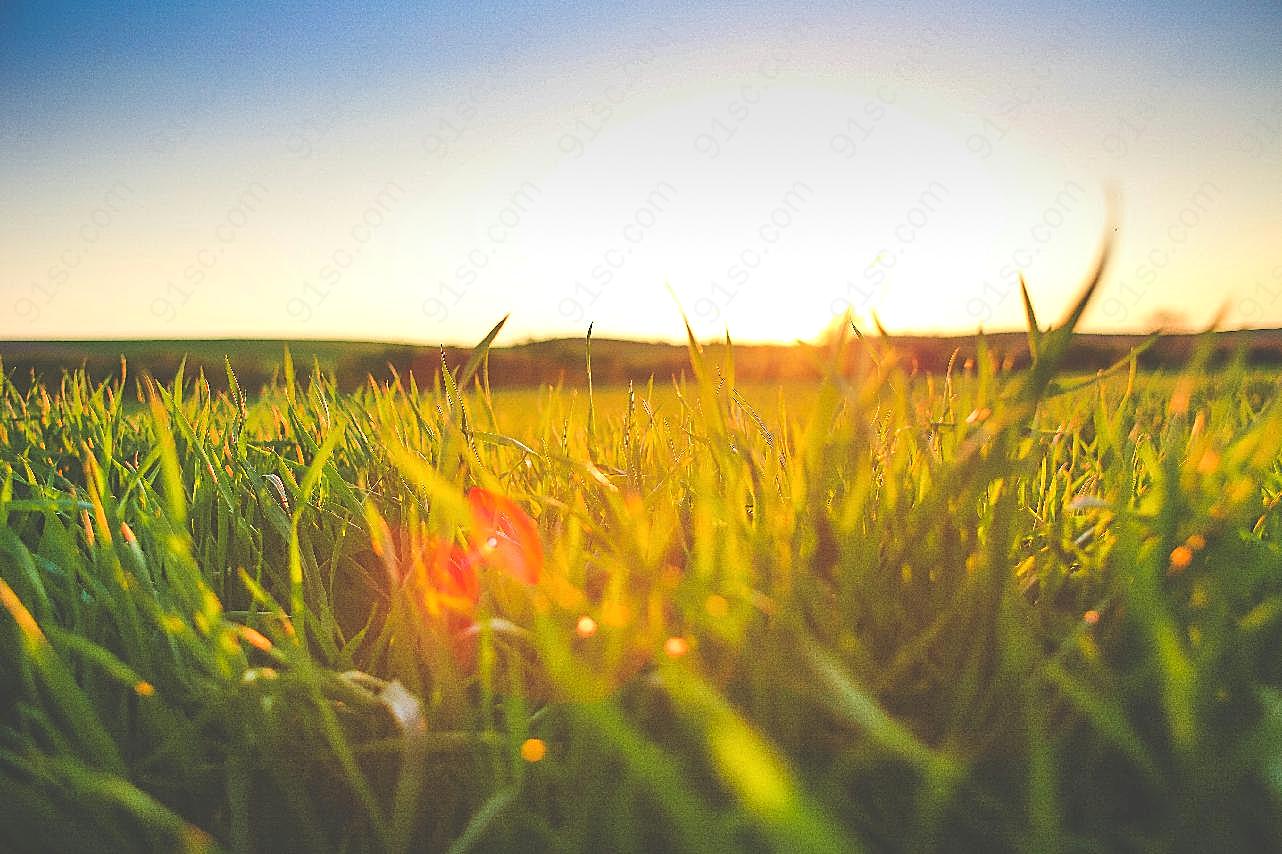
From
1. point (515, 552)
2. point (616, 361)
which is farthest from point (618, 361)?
point (515, 552)

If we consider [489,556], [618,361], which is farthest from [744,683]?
[618,361]

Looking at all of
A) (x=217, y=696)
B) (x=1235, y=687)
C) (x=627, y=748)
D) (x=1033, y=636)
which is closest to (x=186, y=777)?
(x=217, y=696)

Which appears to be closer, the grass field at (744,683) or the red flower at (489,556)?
the grass field at (744,683)

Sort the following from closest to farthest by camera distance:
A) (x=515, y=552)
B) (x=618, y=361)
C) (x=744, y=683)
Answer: (x=744, y=683) → (x=515, y=552) → (x=618, y=361)

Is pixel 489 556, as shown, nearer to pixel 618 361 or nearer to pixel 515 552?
pixel 515 552

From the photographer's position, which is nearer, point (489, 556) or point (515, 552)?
point (489, 556)

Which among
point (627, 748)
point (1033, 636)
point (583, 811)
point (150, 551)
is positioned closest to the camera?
point (627, 748)

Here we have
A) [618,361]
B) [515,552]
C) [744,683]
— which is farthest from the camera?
[618,361]

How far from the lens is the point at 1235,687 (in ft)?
2.10

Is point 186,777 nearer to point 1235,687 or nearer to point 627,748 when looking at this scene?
point 627,748

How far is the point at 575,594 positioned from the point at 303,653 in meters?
0.30

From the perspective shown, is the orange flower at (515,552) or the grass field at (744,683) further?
the orange flower at (515,552)

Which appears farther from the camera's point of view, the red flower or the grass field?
the red flower

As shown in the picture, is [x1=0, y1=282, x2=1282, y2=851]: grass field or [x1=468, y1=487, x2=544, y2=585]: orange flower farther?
[x1=468, y1=487, x2=544, y2=585]: orange flower
